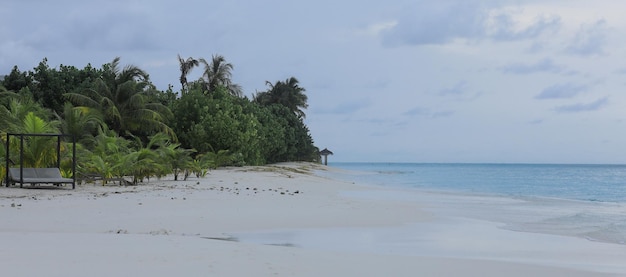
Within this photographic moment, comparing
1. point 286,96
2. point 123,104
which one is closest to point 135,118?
point 123,104

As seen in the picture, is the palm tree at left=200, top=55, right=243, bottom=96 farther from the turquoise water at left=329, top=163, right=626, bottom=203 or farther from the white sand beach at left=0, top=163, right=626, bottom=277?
the white sand beach at left=0, top=163, right=626, bottom=277

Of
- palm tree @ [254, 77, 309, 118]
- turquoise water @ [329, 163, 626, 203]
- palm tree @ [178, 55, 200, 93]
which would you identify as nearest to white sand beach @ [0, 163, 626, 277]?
turquoise water @ [329, 163, 626, 203]

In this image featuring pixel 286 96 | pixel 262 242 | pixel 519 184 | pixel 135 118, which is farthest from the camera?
pixel 286 96

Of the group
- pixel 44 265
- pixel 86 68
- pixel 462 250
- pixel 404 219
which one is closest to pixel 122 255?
pixel 44 265

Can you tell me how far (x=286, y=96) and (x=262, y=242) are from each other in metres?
64.9

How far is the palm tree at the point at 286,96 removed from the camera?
72.8 metres

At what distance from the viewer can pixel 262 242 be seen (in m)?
8.21

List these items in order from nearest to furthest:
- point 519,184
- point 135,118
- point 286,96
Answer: point 135,118 < point 519,184 < point 286,96

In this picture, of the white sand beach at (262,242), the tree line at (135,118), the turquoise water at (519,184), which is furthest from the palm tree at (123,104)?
the white sand beach at (262,242)

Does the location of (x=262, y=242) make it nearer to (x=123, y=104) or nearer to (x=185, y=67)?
(x=123, y=104)

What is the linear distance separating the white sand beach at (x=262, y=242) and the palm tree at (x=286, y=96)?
193ft

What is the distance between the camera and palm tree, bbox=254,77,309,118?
72812 millimetres

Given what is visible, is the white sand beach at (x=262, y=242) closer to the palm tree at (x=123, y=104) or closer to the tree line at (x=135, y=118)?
the tree line at (x=135, y=118)

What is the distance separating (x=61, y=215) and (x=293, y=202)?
19.0ft
